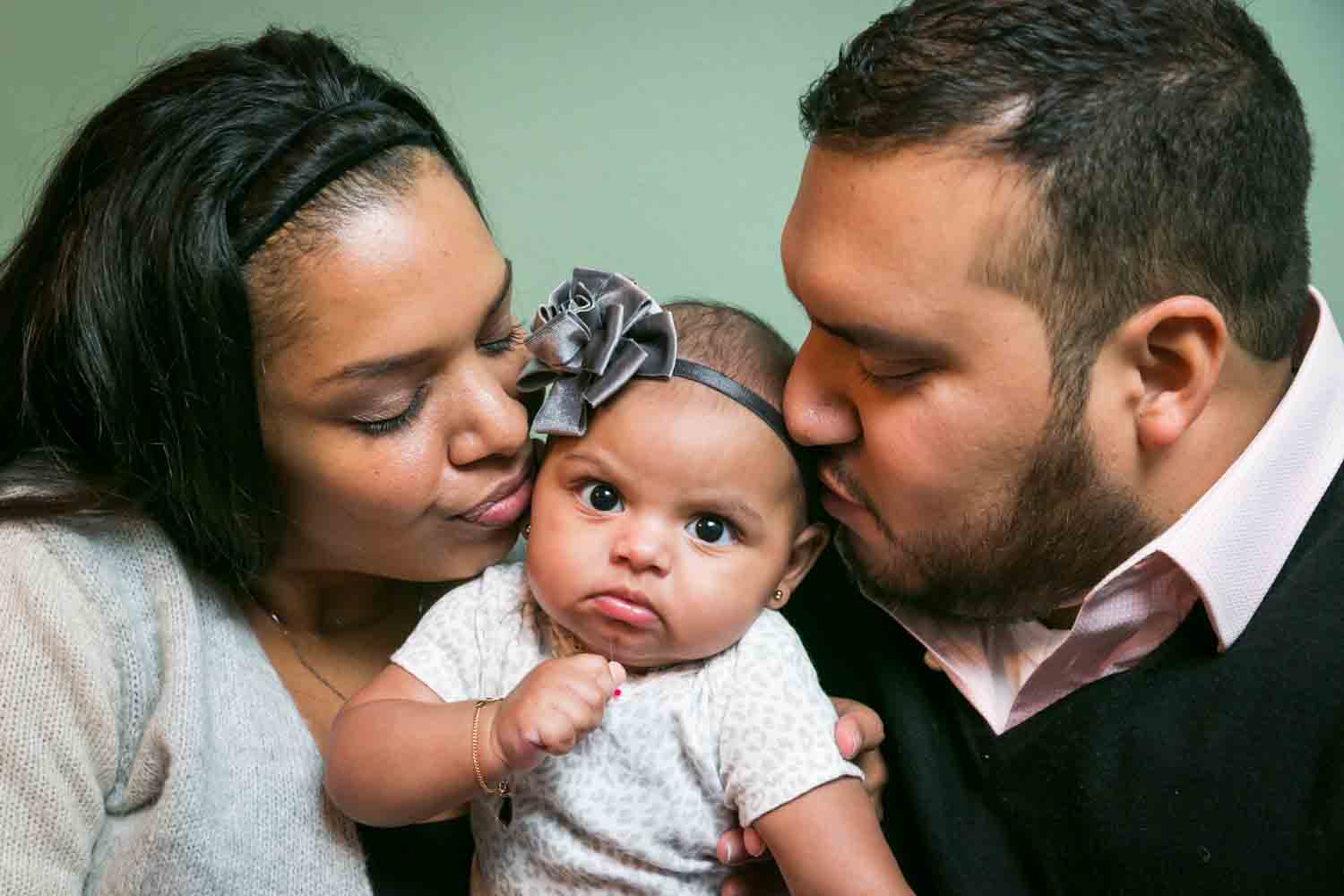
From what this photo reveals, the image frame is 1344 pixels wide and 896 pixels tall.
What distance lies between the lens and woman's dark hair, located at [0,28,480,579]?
143 centimetres

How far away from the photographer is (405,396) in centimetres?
150

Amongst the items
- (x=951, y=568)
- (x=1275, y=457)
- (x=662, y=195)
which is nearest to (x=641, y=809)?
(x=951, y=568)

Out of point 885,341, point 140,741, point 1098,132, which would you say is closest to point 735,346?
point 885,341

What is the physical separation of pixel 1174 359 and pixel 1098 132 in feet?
0.82

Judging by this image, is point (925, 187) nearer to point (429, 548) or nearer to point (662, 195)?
point (429, 548)

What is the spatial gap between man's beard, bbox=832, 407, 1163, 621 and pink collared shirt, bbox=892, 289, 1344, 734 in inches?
2.6

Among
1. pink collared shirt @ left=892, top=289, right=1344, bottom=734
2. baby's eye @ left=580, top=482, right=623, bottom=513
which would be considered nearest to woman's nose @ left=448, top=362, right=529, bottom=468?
baby's eye @ left=580, top=482, right=623, bottom=513

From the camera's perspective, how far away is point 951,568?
153 cm

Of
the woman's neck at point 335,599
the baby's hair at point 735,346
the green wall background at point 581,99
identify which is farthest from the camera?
the green wall background at point 581,99

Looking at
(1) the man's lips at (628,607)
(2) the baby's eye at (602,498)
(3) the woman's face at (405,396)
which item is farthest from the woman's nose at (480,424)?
(1) the man's lips at (628,607)

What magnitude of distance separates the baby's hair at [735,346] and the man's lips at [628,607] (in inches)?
10.5

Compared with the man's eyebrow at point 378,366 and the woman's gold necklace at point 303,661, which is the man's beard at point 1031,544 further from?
the woman's gold necklace at point 303,661

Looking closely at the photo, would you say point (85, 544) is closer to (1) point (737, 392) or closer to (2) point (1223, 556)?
(1) point (737, 392)

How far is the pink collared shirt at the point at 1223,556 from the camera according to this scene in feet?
4.53
